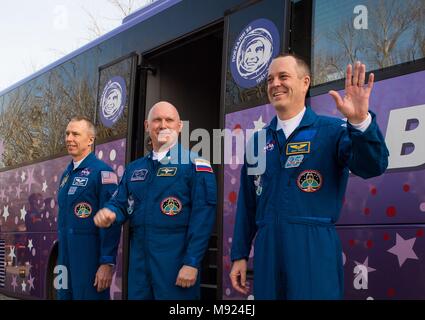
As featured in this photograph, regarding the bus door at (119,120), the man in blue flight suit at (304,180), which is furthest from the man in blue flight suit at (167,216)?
the bus door at (119,120)

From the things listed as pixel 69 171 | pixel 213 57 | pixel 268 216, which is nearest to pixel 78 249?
pixel 69 171

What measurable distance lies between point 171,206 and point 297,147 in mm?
938

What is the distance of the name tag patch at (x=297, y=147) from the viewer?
2.41 meters

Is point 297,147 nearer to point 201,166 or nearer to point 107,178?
point 201,166

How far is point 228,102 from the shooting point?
154 inches

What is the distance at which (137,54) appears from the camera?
503 centimetres

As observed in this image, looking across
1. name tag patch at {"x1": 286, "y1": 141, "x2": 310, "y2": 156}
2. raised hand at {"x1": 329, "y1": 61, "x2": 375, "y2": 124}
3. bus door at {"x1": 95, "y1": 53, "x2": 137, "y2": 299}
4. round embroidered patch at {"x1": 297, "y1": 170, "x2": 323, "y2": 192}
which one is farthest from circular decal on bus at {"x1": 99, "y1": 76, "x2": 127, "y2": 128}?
raised hand at {"x1": 329, "y1": 61, "x2": 375, "y2": 124}

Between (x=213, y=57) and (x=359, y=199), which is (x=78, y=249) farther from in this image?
(x=213, y=57)

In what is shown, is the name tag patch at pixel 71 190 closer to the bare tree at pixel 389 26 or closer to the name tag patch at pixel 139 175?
the name tag patch at pixel 139 175

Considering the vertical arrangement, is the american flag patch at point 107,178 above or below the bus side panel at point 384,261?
above

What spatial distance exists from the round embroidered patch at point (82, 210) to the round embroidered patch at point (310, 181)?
190 cm

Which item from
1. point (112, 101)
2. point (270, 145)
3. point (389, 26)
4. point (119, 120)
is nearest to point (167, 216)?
point (270, 145)

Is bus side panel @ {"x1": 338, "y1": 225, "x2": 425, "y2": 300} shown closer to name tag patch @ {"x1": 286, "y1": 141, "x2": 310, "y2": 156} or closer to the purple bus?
the purple bus

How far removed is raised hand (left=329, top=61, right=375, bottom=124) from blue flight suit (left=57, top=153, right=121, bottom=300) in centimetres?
201
